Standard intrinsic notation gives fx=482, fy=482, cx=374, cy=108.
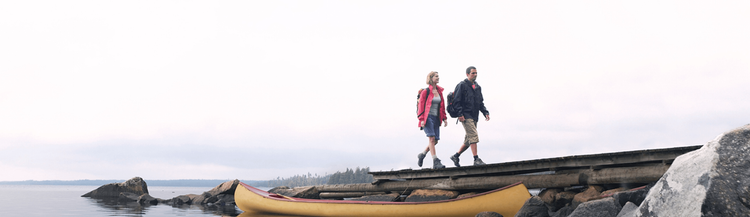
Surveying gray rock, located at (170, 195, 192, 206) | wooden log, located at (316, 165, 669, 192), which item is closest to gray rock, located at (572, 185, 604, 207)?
wooden log, located at (316, 165, 669, 192)

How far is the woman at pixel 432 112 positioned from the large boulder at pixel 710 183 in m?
7.02

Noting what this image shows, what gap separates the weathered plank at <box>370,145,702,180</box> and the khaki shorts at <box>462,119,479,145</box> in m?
0.95

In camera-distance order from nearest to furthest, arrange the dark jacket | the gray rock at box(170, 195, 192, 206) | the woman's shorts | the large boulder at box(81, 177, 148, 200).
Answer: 1. the dark jacket
2. the woman's shorts
3. the gray rock at box(170, 195, 192, 206)
4. the large boulder at box(81, 177, 148, 200)

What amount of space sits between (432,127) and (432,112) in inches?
15.2

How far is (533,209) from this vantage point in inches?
331

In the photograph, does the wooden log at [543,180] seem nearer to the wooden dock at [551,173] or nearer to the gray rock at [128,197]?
the wooden dock at [551,173]

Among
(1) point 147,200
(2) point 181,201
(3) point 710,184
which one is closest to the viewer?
(3) point 710,184

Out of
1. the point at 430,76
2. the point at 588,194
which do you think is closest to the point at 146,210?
the point at 430,76

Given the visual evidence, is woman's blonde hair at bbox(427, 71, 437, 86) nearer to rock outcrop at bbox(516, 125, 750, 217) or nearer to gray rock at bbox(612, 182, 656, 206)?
gray rock at bbox(612, 182, 656, 206)

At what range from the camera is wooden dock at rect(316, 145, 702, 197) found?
7.81 metres

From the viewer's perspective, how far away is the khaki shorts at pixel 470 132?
11.7 meters

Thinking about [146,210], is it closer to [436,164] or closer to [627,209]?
[436,164]

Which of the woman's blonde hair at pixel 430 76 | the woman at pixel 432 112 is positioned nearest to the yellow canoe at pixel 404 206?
the woman at pixel 432 112

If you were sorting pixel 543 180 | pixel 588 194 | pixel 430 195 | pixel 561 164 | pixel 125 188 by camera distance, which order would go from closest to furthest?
pixel 588 194
pixel 561 164
pixel 543 180
pixel 430 195
pixel 125 188
